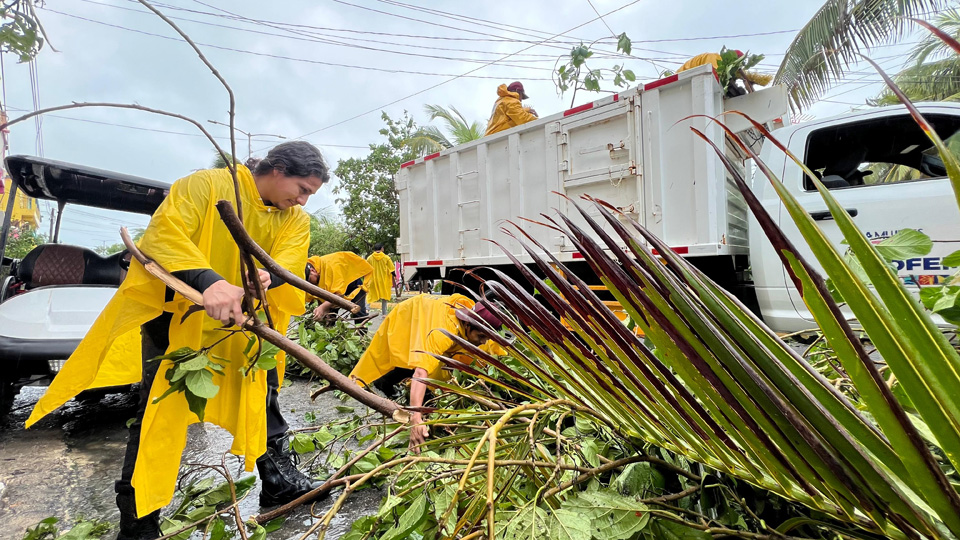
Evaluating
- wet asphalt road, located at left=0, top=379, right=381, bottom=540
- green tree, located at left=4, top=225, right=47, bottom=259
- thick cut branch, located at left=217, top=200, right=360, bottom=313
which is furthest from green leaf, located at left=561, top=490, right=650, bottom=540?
green tree, located at left=4, top=225, right=47, bottom=259

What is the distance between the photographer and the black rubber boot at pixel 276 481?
214cm

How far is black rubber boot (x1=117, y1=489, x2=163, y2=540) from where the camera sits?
68.6 inches

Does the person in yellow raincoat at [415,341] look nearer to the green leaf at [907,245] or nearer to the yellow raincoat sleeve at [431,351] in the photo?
the yellow raincoat sleeve at [431,351]

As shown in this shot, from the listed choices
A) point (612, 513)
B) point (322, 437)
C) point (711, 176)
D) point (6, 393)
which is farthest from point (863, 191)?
point (6, 393)

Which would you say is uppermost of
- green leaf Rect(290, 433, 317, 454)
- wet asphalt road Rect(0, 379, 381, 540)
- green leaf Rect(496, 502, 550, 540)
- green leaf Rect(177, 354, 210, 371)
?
green leaf Rect(177, 354, 210, 371)

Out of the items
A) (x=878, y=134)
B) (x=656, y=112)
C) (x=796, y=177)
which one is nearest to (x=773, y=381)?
(x=796, y=177)

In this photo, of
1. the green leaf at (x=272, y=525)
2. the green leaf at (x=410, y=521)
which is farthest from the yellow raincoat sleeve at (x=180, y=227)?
the green leaf at (x=410, y=521)

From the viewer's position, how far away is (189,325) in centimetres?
182

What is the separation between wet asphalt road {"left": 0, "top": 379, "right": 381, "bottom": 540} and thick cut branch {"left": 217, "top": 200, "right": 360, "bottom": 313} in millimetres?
1368

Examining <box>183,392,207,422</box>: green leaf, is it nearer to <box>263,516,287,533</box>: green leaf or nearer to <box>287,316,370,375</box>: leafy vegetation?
<box>263,516,287,533</box>: green leaf

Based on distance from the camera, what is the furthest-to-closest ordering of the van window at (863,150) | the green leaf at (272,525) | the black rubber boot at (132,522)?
the van window at (863,150)
the black rubber boot at (132,522)
the green leaf at (272,525)

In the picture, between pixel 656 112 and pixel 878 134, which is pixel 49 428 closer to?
pixel 656 112

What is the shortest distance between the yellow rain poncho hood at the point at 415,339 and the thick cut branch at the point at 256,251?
118 centimetres

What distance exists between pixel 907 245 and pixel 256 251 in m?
1.47
